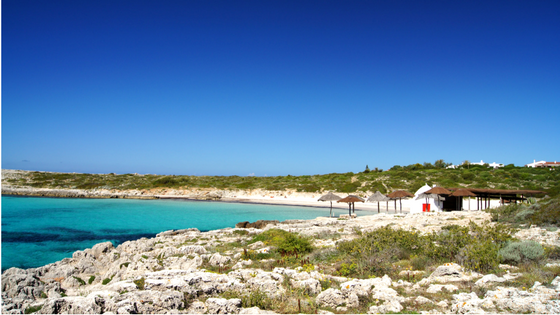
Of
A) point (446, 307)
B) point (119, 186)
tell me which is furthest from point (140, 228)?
point (119, 186)

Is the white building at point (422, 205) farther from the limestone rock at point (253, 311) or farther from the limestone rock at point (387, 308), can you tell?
the limestone rock at point (253, 311)

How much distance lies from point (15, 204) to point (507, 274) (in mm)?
61262

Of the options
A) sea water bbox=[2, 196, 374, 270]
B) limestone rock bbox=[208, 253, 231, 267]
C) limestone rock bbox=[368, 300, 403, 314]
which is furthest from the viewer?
sea water bbox=[2, 196, 374, 270]

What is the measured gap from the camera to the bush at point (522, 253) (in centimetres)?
801

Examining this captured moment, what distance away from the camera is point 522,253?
8172 millimetres

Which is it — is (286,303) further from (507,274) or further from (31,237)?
(31,237)

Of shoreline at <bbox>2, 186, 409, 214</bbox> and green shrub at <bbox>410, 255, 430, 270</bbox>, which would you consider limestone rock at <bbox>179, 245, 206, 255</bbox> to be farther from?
shoreline at <bbox>2, 186, 409, 214</bbox>

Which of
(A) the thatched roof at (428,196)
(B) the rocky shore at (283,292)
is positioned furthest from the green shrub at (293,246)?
(A) the thatched roof at (428,196)

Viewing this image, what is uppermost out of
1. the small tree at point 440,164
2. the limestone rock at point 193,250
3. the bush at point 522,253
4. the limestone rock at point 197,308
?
the small tree at point 440,164

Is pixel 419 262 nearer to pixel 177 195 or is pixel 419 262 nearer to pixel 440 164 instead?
pixel 177 195

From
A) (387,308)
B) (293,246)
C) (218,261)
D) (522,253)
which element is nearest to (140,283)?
(218,261)

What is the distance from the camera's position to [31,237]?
77.8 ft

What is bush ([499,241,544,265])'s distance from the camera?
26.3 feet

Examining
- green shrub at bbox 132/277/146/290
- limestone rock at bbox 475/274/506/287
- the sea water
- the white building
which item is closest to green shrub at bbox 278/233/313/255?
green shrub at bbox 132/277/146/290
